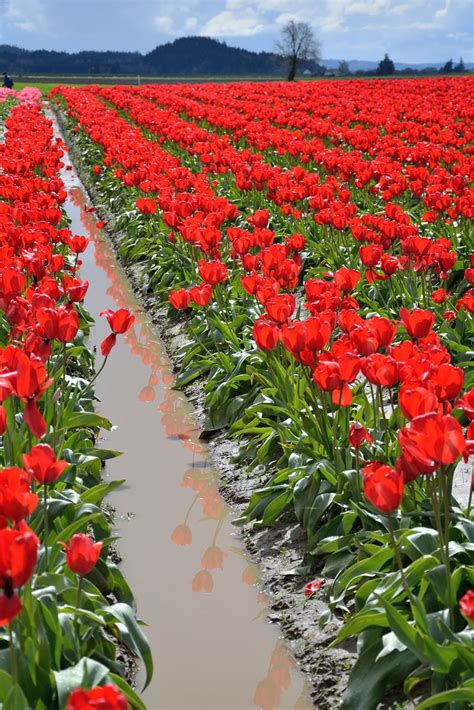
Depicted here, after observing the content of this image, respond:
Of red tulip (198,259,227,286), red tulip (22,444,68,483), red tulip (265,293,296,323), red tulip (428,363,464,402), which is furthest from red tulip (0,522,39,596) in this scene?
red tulip (198,259,227,286)

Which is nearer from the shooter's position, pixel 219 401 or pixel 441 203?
pixel 219 401

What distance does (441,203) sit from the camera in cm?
796

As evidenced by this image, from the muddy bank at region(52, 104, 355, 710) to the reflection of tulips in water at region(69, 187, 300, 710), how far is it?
61 millimetres

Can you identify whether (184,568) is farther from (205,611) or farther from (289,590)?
(289,590)

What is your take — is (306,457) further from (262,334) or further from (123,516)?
(123,516)

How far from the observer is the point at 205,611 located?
4121mm

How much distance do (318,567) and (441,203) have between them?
4.51 m

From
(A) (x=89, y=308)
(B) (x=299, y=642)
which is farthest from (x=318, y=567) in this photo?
(A) (x=89, y=308)

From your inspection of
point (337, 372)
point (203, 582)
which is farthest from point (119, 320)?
point (203, 582)

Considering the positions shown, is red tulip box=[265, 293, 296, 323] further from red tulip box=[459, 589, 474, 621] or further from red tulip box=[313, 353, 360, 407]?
red tulip box=[459, 589, 474, 621]

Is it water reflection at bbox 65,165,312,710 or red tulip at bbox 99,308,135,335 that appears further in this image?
red tulip at bbox 99,308,135,335

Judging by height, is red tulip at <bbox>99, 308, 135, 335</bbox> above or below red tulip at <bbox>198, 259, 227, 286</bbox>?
above

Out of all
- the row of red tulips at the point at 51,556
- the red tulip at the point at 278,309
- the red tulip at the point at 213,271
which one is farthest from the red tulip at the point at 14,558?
the red tulip at the point at 213,271

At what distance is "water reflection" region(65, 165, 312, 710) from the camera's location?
11.7 feet
